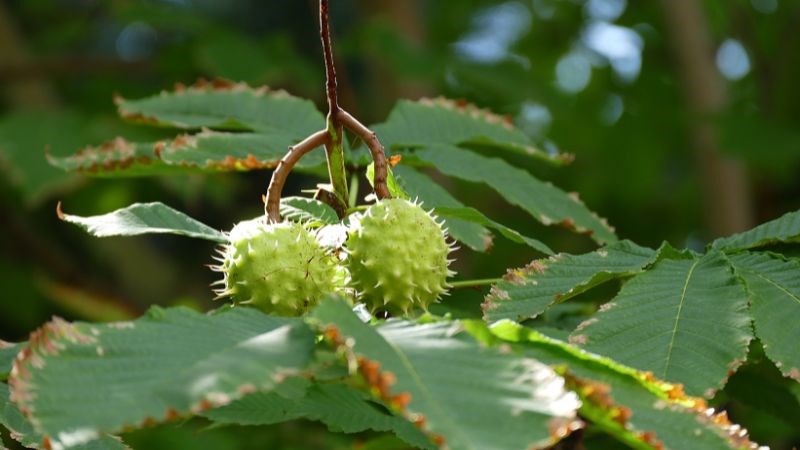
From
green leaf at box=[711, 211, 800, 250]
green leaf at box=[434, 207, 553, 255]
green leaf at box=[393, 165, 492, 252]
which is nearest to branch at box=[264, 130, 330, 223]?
green leaf at box=[434, 207, 553, 255]

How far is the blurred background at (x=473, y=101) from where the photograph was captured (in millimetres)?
3408

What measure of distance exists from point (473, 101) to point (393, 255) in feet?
10.0

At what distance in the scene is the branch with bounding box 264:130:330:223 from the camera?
3.97 feet

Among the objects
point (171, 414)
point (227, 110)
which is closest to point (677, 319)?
point (171, 414)

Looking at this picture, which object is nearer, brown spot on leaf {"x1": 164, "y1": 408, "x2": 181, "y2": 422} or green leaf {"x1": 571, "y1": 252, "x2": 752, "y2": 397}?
brown spot on leaf {"x1": 164, "y1": 408, "x2": 181, "y2": 422}

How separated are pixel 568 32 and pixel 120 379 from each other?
180 inches

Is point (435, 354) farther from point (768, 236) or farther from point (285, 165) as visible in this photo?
point (768, 236)

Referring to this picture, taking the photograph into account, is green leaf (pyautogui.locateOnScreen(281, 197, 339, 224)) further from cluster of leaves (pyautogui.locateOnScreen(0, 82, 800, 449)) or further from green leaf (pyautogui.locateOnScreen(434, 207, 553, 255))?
green leaf (pyautogui.locateOnScreen(434, 207, 553, 255))

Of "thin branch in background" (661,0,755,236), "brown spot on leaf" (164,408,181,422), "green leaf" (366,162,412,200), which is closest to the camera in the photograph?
"brown spot on leaf" (164,408,181,422)

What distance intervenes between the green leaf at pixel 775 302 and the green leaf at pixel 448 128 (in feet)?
1.96

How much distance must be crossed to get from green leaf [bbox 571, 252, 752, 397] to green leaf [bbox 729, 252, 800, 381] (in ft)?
0.07

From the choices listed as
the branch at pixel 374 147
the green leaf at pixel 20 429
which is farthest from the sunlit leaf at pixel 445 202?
the green leaf at pixel 20 429

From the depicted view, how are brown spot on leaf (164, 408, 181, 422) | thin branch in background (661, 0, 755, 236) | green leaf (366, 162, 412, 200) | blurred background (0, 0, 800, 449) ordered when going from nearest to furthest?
1. brown spot on leaf (164, 408, 181, 422)
2. green leaf (366, 162, 412, 200)
3. blurred background (0, 0, 800, 449)
4. thin branch in background (661, 0, 755, 236)

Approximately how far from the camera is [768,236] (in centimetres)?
130
